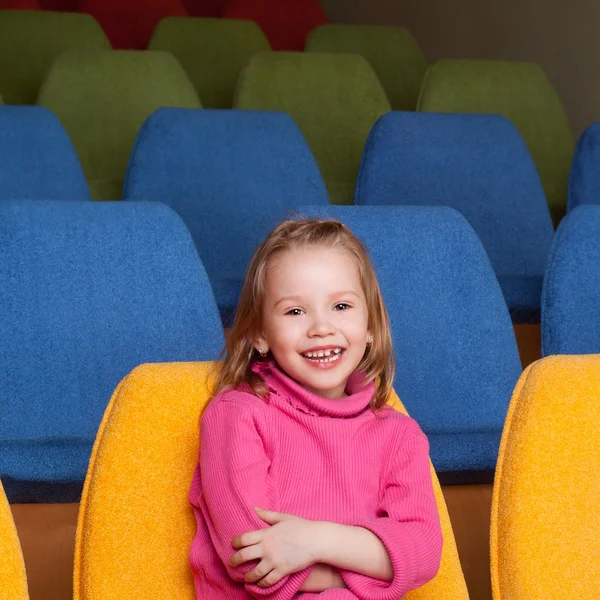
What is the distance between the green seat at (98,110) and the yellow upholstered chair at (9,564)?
198 cm

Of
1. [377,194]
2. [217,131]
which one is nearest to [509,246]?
[377,194]

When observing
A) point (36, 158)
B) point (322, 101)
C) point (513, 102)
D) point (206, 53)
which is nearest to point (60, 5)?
point (206, 53)

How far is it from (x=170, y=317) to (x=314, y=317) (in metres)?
0.42

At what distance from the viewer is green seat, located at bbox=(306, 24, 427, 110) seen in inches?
158

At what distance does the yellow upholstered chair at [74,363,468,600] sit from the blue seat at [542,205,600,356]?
2.07ft

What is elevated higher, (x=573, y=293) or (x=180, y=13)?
(x=180, y=13)

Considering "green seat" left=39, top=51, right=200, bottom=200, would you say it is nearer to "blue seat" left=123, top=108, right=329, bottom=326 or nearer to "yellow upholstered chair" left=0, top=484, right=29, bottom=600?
"blue seat" left=123, top=108, right=329, bottom=326

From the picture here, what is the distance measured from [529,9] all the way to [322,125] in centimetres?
144

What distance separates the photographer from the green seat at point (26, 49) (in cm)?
353

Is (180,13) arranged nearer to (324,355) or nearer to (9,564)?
(324,355)

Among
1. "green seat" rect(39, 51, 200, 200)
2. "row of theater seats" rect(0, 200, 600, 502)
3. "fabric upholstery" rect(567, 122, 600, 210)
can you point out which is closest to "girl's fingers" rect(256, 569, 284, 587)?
"row of theater seats" rect(0, 200, 600, 502)

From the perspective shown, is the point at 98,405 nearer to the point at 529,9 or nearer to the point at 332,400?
the point at 332,400

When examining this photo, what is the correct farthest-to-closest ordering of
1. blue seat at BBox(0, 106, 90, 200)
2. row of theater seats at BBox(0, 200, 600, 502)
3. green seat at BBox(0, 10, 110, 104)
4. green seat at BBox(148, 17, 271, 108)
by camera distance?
green seat at BBox(148, 17, 271, 108), green seat at BBox(0, 10, 110, 104), blue seat at BBox(0, 106, 90, 200), row of theater seats at BBox(0, 200, 600, 502)

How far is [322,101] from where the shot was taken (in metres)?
3.20
